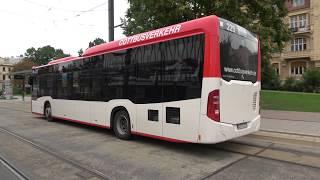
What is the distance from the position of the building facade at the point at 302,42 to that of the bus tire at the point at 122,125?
41.6 metres

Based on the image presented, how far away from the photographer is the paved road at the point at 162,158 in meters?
6.32

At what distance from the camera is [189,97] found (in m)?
7.74

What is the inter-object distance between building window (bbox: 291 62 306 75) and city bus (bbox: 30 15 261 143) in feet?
148

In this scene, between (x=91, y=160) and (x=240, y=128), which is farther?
(x=240, y=128)

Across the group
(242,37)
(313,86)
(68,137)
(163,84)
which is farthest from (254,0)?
(313,86)

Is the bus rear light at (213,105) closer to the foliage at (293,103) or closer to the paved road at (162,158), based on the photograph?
the paved road at (162,158)

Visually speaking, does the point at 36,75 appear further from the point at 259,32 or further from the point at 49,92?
the point at 259,32

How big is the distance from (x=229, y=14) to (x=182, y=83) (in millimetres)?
8706

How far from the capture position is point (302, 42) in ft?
164

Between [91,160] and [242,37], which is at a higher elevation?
[242,37]

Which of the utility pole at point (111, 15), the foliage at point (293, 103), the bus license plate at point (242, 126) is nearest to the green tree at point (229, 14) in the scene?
the utility pole at point (111, 15)

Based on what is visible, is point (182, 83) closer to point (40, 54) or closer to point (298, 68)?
point (298, 68)

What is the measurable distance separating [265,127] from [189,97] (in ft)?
16.4

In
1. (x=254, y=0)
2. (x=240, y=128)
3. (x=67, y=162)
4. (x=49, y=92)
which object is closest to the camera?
(x=67, y=162)
